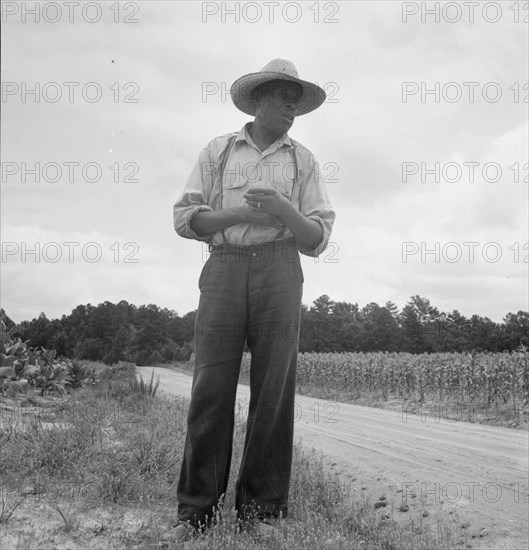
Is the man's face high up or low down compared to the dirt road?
up

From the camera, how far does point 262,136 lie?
10.9 feet

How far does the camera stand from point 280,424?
10.4ft

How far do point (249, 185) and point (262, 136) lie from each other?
326 millimetres

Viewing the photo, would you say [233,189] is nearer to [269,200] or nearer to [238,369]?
[269,200]

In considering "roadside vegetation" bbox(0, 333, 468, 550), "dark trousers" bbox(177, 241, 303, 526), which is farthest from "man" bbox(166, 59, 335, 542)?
"roadside vegetation" bbox(0, 333, 468, 550)

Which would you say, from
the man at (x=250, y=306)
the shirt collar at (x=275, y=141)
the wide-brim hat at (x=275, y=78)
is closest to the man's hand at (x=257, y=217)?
the man at (x=250, y=306)

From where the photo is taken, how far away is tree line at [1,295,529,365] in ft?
184

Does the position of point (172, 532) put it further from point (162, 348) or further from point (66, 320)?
point (66, 320)

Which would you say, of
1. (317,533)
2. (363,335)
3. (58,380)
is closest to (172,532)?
(317,533)

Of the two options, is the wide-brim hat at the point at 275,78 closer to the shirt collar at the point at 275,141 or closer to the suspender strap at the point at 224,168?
the shirt collar at the point at 275,141

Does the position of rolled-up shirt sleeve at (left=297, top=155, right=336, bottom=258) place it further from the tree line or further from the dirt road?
the tree line

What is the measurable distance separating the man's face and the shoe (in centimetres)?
206

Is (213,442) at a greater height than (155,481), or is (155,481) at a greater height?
(213,442)

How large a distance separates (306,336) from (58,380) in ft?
173
